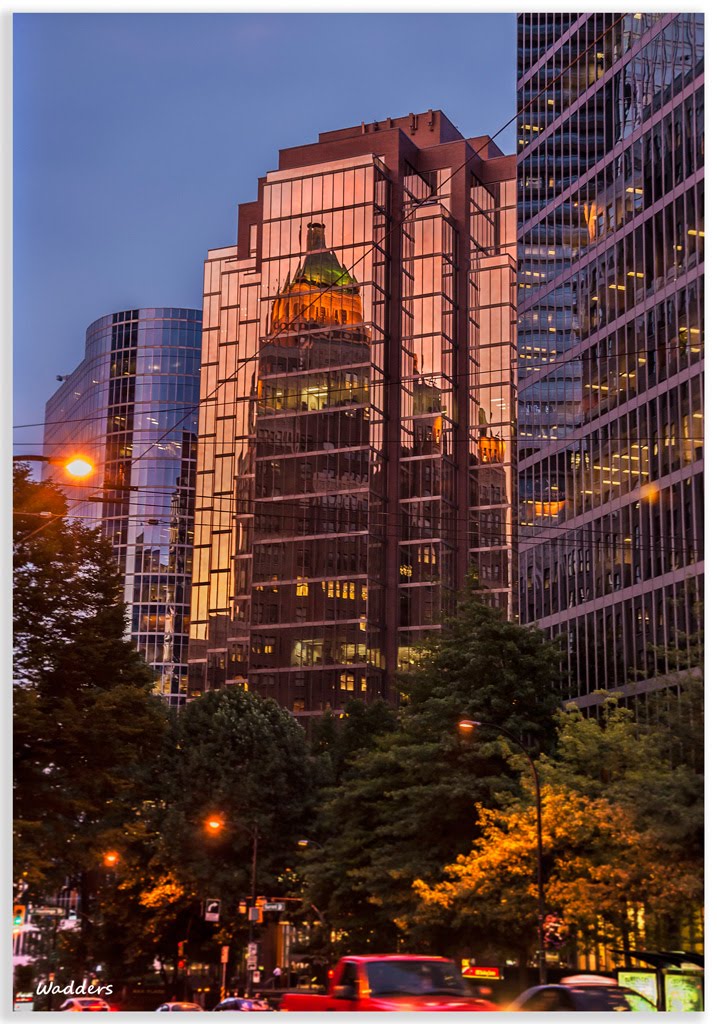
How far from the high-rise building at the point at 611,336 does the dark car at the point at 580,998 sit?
2911 cm

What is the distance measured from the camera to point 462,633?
164 feet

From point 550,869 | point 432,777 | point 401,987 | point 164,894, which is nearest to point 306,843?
point 164,894

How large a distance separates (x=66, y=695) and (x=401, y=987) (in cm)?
1645

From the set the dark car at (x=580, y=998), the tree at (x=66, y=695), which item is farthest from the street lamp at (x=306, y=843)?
the dark car at (x=580, y=998)

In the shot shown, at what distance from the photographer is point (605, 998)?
21.2 metres

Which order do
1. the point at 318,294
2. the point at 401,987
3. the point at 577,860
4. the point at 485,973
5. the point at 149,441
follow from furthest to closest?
the point at 149,441 < the point at 318,294 < the point at 485,973 < the point at 577,860 < the point at 401,987

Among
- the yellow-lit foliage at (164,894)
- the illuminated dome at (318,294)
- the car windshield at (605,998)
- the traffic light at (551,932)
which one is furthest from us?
the illuminated dome at (318,294)

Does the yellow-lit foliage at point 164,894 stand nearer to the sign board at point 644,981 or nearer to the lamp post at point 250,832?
the lamp post at point 250,832

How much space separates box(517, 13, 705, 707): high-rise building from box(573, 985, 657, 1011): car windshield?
96.1 ft

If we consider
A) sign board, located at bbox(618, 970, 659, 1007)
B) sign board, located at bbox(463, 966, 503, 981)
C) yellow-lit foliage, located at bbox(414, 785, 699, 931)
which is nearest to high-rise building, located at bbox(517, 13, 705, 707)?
yellow-lit foliage, located at bbox(414, 785, 699, 931)

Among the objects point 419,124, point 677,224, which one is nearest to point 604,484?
point 677,224

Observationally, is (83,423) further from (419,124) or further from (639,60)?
(639,60)

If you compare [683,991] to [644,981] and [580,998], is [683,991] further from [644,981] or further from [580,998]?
[580,998]

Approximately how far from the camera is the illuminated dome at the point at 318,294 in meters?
140
